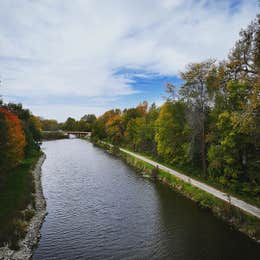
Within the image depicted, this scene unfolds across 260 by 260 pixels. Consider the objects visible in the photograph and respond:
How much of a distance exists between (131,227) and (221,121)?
1164 centimetres

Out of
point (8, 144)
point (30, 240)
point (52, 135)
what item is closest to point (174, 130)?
point (8, 144)

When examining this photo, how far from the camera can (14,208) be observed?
1820 centimetres

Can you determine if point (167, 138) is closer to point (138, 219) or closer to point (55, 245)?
point (138, 219)

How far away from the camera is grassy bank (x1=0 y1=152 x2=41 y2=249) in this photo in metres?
14.6

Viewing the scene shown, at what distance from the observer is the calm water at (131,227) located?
14133mm

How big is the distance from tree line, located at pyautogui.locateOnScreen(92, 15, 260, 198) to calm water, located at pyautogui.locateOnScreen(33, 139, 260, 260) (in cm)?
487

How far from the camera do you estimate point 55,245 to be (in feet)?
48.8

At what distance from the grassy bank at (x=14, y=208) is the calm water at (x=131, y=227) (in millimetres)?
1583

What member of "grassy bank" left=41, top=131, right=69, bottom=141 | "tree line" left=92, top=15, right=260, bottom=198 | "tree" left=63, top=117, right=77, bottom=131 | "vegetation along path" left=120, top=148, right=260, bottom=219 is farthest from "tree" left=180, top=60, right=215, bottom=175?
"tree" left=63, top=117, right=77, bottom=131

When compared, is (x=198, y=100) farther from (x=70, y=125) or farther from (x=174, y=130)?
(x=70, y=125)

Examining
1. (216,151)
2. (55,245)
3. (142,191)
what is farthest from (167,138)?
(55,245)

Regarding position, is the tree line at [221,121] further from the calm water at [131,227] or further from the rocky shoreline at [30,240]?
the rocky shoreline at [30,240]

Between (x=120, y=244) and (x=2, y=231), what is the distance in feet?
23.9

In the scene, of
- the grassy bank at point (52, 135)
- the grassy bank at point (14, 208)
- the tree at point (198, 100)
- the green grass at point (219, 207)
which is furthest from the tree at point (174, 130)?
the grassy bank at point (52, 135)
